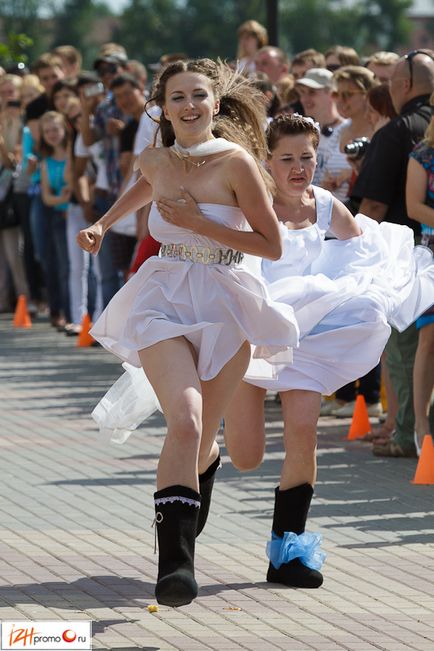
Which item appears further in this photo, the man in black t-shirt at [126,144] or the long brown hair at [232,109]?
the man in black t-shirt at [126,144]

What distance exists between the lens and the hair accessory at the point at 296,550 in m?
6.43

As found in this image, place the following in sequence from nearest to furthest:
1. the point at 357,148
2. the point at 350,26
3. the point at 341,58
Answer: the point at 357,148, the point at 341,58, the point at 350,26

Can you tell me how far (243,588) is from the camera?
6406mm

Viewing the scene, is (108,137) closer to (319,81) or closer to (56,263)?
(56,263)

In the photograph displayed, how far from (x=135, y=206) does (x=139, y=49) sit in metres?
127

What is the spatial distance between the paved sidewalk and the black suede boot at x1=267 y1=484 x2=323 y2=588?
5 cm

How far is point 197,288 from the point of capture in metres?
6.08

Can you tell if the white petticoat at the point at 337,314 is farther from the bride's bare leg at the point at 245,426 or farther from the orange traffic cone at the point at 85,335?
the orange traffic cone at the point at 85,335

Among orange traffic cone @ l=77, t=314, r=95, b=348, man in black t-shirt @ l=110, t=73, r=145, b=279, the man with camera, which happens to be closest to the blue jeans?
orange traffic cone @ l=77, t=314, r=95, b=348

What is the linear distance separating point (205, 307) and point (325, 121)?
5904 millimetres

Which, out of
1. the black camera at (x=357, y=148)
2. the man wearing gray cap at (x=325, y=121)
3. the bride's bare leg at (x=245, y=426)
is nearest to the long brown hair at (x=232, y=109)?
the bride's bare leg at (x=245, y=426)

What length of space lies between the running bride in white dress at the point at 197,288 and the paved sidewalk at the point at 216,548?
0.41 metres

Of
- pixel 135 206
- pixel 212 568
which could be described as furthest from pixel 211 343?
pixel 212 568

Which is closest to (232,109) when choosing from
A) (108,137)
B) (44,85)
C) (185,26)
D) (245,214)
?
(245,214)
